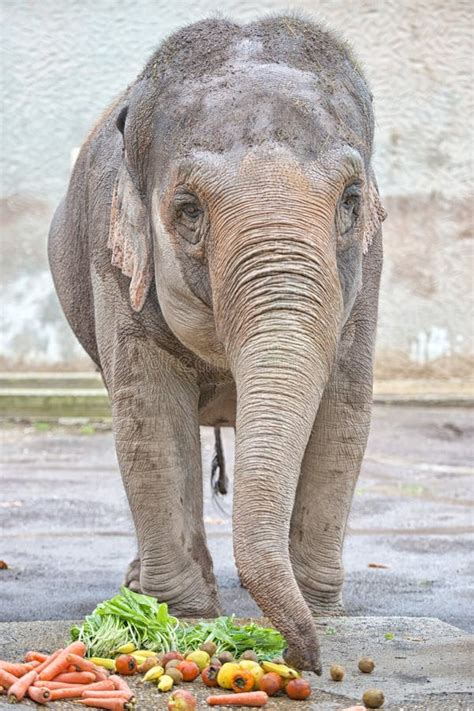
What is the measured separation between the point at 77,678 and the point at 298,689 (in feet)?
2.38

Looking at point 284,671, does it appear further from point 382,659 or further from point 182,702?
point 382,659

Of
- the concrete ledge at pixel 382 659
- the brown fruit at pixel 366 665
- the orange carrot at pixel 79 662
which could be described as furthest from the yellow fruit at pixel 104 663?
the brown fruit at pixel 366 665

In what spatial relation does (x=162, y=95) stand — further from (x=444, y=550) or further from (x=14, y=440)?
(x=14, y=440)

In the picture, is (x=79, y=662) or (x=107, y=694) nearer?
(x=107, y=694)

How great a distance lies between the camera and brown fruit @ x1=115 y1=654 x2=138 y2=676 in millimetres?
5305

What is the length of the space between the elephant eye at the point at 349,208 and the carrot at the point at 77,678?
1.81m

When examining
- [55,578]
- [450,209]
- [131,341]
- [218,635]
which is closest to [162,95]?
[131,341]

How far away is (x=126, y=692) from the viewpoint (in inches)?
191

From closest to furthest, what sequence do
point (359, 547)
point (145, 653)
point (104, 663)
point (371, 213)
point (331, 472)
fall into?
point (104, 663) → point (145, 653) → point (371, 213) → point (331, 472) → point (359, 547)

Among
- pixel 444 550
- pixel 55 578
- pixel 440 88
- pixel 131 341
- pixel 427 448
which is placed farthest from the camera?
pixel 440 88

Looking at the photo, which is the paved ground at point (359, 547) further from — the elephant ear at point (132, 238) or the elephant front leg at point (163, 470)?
the elephant ear at point (132, 238)

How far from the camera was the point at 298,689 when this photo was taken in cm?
496

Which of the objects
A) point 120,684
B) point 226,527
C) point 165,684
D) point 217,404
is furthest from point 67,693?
point 226,527

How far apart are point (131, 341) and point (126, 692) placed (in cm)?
205
